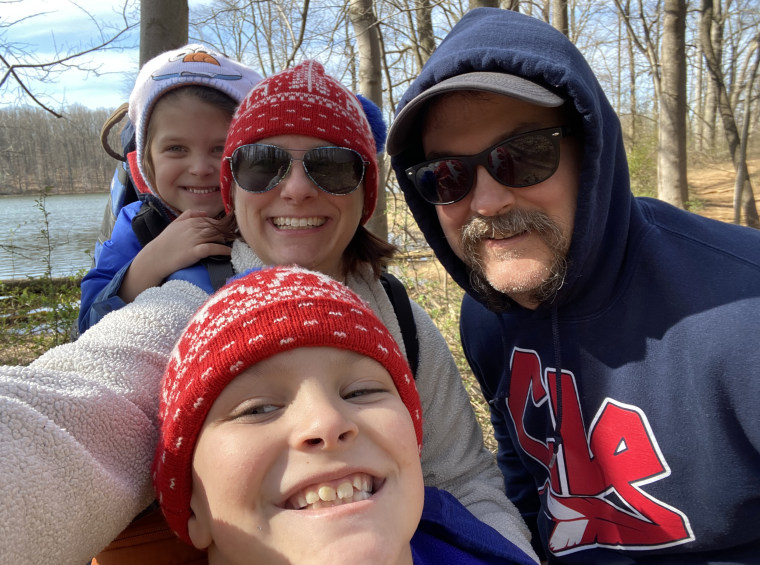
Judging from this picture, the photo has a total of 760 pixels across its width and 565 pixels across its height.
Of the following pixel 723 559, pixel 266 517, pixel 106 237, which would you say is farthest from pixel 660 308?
pixel 106 237

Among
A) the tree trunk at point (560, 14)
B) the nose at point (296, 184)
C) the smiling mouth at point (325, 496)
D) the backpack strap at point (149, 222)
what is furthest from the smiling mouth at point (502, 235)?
the tree trunk at point (560, 14)

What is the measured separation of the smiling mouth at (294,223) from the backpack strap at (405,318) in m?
0.38

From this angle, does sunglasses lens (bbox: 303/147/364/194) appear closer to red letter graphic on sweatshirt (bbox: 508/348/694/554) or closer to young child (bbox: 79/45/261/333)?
young child (bbox: 79/45/261/333)

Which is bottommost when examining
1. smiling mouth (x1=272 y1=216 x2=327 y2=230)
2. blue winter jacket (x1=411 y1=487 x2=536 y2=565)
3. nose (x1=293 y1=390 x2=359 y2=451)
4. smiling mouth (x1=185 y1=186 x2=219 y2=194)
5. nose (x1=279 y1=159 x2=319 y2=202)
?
blue winter jacket (x1=411 y1=487 x2=536 y2=565)

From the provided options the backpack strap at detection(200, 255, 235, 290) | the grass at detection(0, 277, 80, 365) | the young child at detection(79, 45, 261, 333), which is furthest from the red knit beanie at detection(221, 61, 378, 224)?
the grass at detection(0, 277, 80, 365)

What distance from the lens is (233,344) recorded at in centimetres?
129

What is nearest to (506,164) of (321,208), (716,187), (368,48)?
(321,208)

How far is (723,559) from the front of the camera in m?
1.80

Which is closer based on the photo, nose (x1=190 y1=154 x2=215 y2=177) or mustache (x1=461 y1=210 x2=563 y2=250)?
mustache (x1=461 y1=210 x2=563 y2=250)

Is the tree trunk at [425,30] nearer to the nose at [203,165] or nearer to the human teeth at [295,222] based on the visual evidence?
the nose at [203,165]

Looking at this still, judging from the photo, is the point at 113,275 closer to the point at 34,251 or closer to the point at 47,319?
the point at 47,319

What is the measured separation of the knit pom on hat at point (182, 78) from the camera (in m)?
2.44

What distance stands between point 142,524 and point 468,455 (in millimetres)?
1133

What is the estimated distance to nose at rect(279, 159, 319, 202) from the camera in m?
1.94
